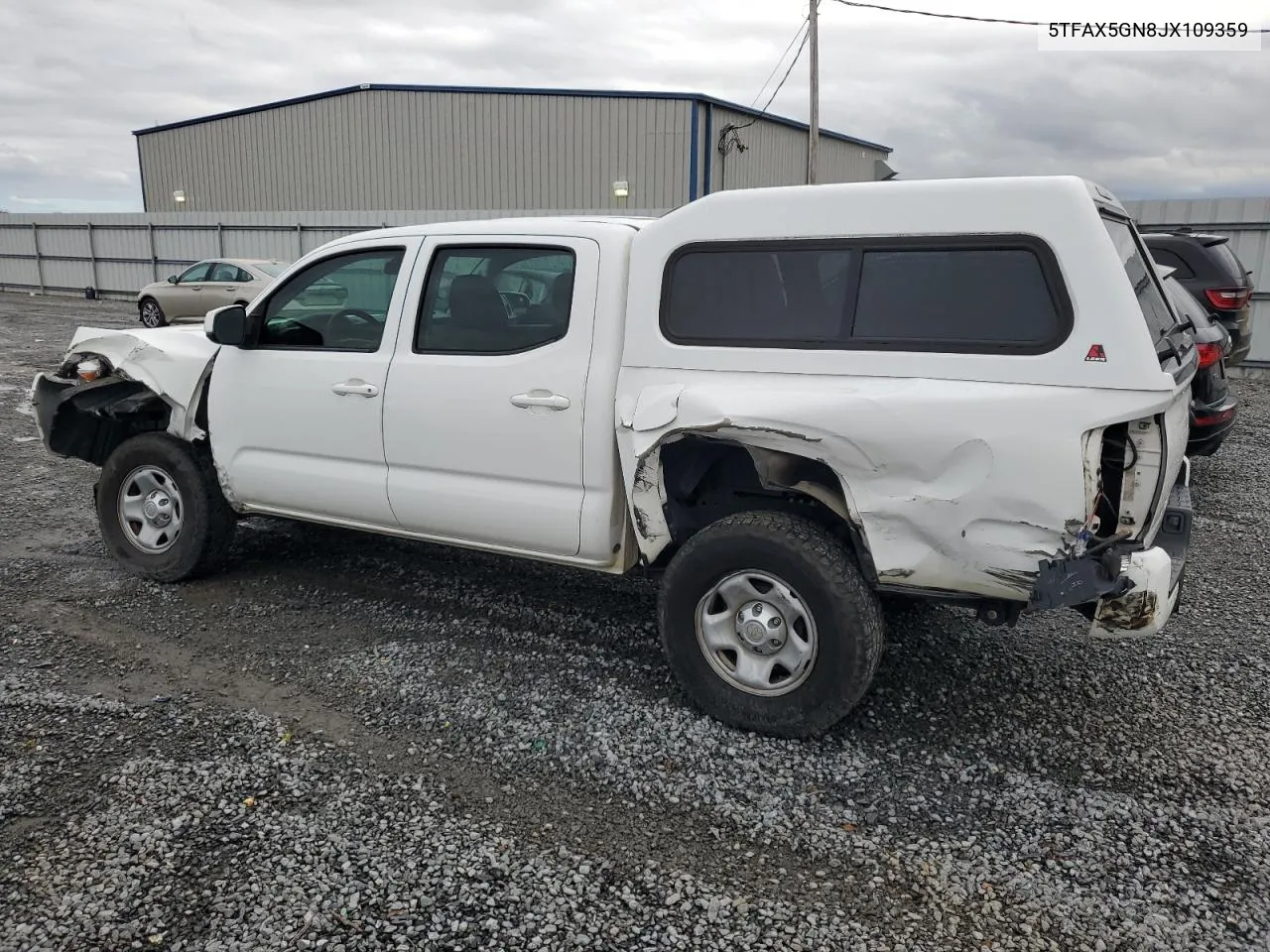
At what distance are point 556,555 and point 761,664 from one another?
3.34ft

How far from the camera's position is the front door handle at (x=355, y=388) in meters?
4.46

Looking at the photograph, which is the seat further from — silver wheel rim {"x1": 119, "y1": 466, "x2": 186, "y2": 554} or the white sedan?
the white sedan

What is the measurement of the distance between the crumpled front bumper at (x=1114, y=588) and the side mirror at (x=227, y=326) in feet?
12.6

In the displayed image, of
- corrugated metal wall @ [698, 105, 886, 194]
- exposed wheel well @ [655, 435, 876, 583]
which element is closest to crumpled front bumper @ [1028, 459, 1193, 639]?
exposed wheel well @ [655, 435, 876, 583]

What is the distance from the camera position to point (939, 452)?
3154mm

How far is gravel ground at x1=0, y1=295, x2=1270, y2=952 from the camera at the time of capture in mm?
2699

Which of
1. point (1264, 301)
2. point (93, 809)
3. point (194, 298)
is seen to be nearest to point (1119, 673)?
point (93, 809)

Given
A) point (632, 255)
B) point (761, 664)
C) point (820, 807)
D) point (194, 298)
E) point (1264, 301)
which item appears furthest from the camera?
point (194, 298)

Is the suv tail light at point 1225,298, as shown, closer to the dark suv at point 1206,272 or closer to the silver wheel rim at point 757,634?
the dark suv at point 1206,272

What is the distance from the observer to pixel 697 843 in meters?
3.04

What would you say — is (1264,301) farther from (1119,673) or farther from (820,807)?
(820,807)

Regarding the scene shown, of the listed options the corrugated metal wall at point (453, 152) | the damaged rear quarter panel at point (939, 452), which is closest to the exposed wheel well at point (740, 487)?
the damaged rear quarter panel at point (939, 452)

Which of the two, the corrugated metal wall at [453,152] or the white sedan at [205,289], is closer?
the white sedan at [205,289]

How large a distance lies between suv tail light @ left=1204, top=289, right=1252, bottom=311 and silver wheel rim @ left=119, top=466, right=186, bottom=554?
874cm
